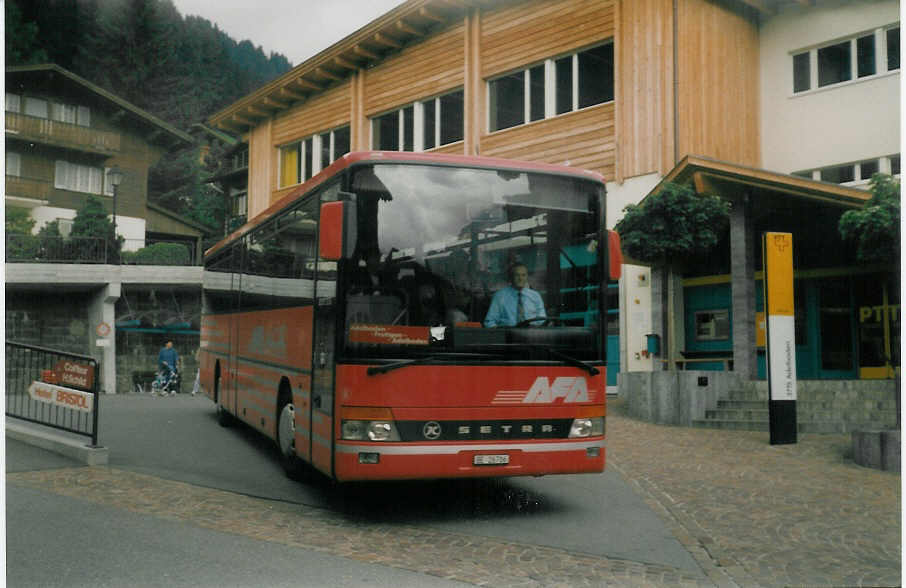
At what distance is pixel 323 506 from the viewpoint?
7.36 m

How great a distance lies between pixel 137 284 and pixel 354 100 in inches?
253

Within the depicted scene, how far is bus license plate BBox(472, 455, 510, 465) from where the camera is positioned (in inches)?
257

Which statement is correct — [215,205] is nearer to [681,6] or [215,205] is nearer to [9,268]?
[9,268]

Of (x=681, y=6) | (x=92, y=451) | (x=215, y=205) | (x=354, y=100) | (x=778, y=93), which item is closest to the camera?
(x=215, y=205)

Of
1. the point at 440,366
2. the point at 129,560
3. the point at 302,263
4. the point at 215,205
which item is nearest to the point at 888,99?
the point at 440,366

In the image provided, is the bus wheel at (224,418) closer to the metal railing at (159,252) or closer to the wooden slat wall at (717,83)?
the metal railing at (159,252)

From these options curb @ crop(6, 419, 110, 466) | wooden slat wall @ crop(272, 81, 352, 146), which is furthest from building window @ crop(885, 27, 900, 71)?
curb @ crop(6, 419, 110, 466)

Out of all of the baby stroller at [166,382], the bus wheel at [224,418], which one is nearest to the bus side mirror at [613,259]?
the bus wheel at [224,418]

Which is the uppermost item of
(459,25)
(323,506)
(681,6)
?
(681,6)

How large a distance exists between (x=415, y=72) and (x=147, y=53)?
7.03m

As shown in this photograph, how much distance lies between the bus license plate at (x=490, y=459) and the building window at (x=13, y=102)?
153 inches

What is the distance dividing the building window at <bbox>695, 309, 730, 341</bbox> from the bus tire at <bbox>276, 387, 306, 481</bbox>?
1133cm

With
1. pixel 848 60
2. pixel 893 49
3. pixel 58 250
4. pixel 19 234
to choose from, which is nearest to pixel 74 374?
pixel 58 250

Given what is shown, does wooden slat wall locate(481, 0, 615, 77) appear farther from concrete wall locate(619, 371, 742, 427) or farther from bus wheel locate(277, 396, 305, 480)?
bus wheel locate(277, 396, 305, 480)
